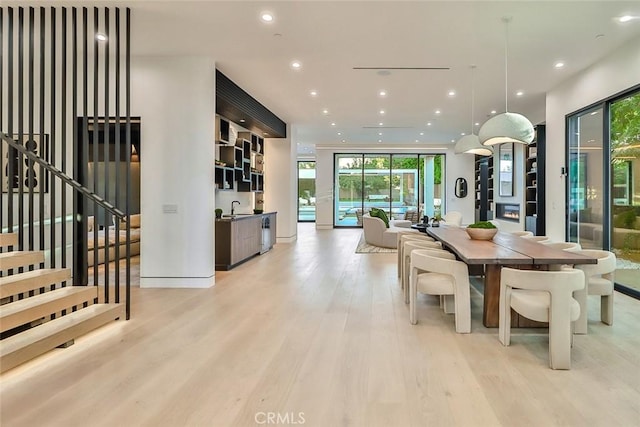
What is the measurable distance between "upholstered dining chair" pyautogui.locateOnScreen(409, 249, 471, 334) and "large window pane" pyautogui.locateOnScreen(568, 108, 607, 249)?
324 cm

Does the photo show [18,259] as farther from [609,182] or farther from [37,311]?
[609,182]

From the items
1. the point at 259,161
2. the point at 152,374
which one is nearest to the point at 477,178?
the point at 259,161

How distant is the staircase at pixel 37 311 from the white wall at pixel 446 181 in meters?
11.4

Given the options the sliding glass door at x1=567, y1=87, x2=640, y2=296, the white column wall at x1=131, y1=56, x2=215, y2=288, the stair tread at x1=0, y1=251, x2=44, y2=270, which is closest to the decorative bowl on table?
the sliding glass door at x1=567, y1=87, x2=640, y2=296

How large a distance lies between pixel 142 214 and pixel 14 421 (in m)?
3.51

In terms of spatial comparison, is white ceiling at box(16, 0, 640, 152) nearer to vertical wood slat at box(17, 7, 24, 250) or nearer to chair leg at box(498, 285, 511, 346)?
vertical wood slat at box(17, 7, 24, 250)

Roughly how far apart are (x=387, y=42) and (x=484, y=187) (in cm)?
1038

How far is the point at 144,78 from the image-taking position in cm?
537

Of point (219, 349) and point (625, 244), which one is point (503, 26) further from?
point (219, 349)

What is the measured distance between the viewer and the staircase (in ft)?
9.60

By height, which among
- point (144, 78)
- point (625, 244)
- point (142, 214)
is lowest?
point (625, 244)

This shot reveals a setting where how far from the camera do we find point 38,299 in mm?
3488

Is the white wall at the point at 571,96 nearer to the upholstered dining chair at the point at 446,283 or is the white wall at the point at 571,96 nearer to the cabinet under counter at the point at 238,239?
the upholstered dining chair at the point at 446,283

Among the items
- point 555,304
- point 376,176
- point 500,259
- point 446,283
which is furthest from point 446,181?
point 555,304
